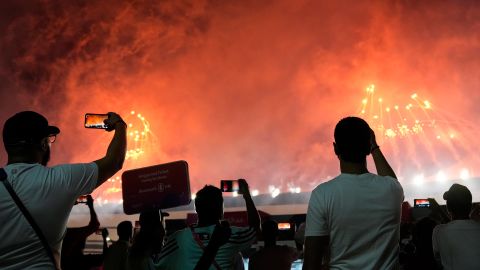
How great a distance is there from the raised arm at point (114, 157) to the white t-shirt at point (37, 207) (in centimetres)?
8

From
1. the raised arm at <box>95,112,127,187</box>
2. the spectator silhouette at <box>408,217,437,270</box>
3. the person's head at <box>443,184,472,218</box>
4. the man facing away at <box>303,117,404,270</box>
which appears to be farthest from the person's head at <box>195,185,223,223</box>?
the spectator silhouette at <box>408,217,437,270</box>

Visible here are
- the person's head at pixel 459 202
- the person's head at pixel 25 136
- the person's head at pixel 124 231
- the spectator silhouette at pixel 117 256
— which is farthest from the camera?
the person's head at pixel 124 231

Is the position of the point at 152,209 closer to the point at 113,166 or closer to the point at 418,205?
the point at 113,166

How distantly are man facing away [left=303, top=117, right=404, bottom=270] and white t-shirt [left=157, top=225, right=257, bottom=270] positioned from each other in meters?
0.91

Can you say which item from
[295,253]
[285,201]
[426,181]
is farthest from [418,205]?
[285,201]

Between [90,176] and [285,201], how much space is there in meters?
41.6

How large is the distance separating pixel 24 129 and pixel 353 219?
6.14 ft

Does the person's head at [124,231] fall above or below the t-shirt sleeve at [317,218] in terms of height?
below

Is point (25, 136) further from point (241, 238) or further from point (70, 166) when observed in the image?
point (241, 238)

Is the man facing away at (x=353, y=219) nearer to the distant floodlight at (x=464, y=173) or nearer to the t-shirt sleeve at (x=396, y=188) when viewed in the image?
the t-shirt sleeve at (x=396, y=188)

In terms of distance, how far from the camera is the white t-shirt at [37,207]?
2.33 metres

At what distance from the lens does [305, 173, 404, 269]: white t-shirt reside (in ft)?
8.24

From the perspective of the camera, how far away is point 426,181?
35.8 meters

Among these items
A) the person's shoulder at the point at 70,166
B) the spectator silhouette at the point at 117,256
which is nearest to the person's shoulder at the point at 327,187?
the person's shoulder at the point at 70,166
